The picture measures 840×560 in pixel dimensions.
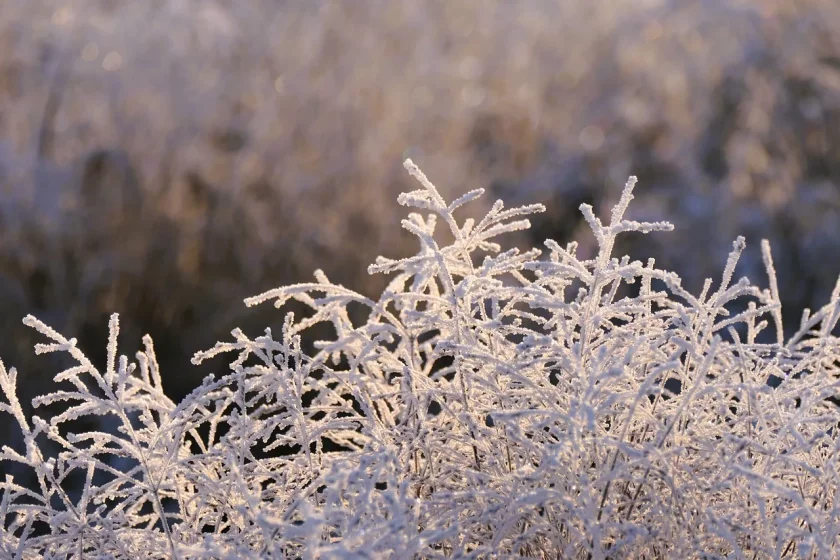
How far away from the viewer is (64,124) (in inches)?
106

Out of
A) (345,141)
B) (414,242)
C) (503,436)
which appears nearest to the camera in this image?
(503,436)

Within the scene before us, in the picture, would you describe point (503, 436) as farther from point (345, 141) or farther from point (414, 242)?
point (345, 141)

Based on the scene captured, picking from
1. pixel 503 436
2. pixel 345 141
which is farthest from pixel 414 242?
pixel 503 436

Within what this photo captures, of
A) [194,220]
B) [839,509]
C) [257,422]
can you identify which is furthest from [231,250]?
[839,509]

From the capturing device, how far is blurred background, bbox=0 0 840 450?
2355 mm

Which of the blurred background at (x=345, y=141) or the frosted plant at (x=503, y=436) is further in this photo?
the blurred background at (x=345, y=141)

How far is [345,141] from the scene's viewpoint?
9.21ft

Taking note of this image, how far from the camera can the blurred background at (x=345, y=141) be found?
236 cm

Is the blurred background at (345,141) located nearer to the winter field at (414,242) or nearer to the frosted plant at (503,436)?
the winter field at (414,242)

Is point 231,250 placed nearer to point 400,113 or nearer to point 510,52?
point 400,113

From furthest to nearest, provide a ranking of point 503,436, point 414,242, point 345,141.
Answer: point 345,141 → point 414,242 → point 503,436

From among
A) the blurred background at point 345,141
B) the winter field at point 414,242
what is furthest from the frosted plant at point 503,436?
the blurred background at point 345,141

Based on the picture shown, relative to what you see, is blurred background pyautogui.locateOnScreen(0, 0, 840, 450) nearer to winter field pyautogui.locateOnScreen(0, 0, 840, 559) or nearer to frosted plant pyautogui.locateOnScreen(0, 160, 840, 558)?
winter field pyautogui.locateOnScreen(0, 0, 840, 559)

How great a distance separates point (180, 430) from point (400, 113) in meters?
2.32
